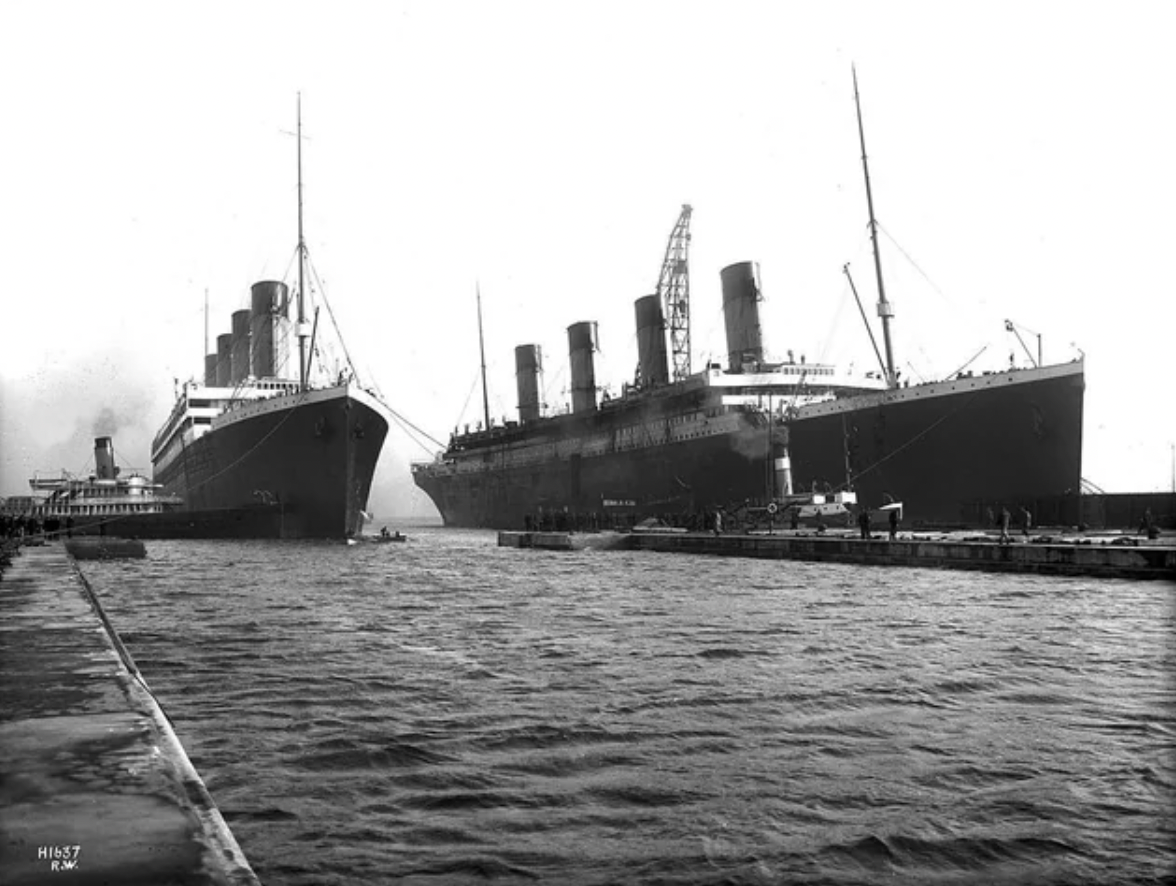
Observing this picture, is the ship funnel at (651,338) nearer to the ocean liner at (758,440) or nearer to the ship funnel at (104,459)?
the ocean liner at (758,440)

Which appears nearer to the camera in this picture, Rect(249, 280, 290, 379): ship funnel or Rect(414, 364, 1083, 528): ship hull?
Rect(414, 364, 1083, 528): ship hull

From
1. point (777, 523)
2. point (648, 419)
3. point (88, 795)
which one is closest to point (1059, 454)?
point (777, 523)

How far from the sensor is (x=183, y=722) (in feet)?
35.7

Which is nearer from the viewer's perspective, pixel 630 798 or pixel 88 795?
pixel 88 795

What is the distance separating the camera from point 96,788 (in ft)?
17.9

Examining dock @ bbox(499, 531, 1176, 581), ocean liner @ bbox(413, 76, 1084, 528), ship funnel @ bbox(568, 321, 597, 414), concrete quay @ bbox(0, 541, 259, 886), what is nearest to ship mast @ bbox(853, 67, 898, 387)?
ocean liner @ bbox(413, 76, 1084, 528)

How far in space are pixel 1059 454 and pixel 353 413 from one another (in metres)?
33.6

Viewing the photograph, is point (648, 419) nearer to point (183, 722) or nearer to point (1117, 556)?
point (1117, 556)

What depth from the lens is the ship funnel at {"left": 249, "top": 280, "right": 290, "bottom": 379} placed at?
2970 inches

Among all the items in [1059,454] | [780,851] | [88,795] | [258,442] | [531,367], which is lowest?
[780,851]

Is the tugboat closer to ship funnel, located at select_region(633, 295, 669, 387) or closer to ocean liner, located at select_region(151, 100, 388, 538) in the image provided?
ocean liner, located at select_region(151, 100, 388, 538)

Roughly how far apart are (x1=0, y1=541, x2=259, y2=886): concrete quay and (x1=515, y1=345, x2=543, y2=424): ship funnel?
87.8m

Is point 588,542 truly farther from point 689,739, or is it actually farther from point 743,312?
point 689,739

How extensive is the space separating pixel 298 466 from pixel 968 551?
36.3 metres
